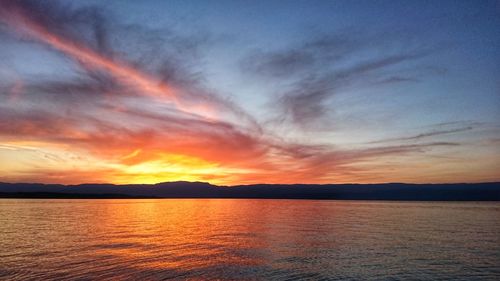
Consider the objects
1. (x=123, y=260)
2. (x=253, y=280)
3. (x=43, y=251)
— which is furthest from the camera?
(x=43, y=251)

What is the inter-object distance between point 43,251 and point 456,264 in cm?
4370

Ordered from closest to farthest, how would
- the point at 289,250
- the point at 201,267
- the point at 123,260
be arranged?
the point at 201,267, the point at 123,260, the point at 289,250

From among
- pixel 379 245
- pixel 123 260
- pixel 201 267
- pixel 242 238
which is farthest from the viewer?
pixel 242 238

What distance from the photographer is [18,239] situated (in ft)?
161

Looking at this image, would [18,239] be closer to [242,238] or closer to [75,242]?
[75,242]

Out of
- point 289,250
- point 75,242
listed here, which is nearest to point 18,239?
point 75,242

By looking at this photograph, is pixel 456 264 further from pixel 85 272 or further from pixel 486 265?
pixel 85 272

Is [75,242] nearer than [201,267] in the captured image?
No

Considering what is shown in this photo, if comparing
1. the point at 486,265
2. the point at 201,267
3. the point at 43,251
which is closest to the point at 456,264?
the point at 486,265

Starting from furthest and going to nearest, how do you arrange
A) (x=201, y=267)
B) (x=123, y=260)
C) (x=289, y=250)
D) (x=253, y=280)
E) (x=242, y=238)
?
(x=242, y=238) → (x=289, y=250) → (x=123, y=260) → (x=201, y=267) → (x=253, y=280)

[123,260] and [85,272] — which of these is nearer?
[85,272]

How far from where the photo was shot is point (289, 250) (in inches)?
1689

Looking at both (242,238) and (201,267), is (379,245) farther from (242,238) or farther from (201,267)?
(201,267)

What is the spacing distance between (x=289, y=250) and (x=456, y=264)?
17.3 metres
